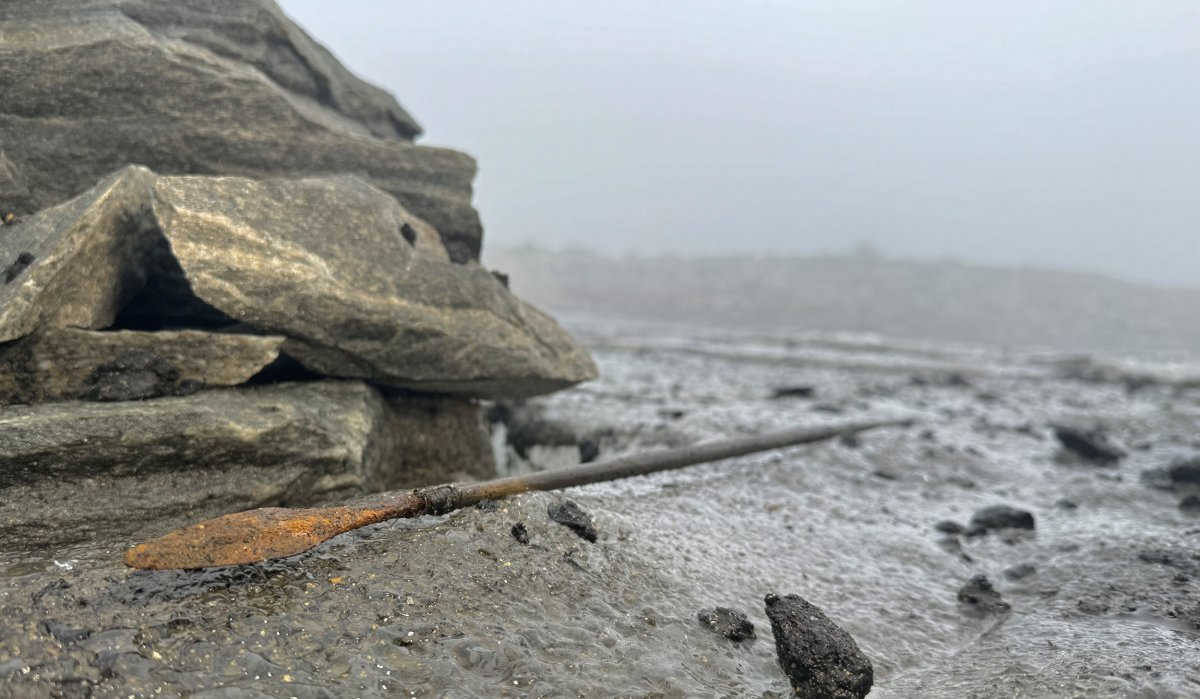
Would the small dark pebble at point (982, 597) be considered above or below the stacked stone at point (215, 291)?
below

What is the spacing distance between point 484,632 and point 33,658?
54.2 inches

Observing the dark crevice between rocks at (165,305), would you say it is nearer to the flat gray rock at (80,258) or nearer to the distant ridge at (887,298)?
the flat gray rock at (80,258)

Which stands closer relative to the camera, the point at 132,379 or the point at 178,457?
the point at 178,457

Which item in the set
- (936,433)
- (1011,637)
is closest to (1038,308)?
(936,433)

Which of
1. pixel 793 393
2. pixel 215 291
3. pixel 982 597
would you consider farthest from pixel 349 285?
pixel 793 393

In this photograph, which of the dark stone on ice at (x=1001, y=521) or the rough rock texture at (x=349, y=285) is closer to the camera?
the rough rock texture at (x=349, y=285)

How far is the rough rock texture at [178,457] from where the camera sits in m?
3.01

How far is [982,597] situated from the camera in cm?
380

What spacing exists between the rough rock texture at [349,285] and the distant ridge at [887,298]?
43.7 m

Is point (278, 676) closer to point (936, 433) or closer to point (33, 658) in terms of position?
point (33, 658)

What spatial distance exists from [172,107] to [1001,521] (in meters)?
6.42

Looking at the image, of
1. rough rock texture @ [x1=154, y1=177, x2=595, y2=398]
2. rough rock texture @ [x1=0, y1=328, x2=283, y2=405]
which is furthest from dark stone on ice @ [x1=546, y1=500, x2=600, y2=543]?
rough rock texture @ [x1=0, y1=328, x2=283, y2=405]

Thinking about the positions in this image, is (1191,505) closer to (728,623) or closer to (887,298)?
(728,623)

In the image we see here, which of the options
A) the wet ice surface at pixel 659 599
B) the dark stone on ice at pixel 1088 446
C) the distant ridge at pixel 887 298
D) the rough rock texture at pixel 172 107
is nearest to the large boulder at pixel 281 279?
the rough rock texture at pixel 172 107
